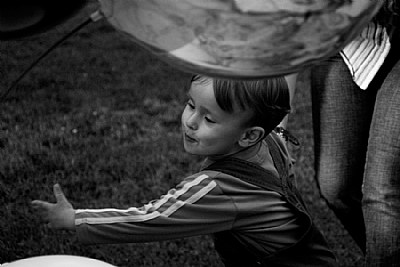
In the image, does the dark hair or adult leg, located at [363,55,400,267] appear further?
adult leg, located at [363,55,400,267]

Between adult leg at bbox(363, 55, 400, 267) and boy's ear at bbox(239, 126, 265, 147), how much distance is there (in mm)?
516

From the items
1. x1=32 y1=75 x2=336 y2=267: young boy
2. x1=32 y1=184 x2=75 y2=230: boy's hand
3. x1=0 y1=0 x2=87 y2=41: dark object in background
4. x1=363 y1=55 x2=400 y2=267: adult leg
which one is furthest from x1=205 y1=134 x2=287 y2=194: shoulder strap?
x1=0 y1=0 x2=87 y2=41: dark object in background

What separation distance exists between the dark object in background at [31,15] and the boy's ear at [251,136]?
694mm

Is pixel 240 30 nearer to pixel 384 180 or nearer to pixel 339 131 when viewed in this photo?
pixel 384 180

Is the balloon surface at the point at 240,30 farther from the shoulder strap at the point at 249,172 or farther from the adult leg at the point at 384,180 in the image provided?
the adult leg at the point at 384,180

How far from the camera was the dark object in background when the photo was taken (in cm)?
116

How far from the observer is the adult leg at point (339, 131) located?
2391mm

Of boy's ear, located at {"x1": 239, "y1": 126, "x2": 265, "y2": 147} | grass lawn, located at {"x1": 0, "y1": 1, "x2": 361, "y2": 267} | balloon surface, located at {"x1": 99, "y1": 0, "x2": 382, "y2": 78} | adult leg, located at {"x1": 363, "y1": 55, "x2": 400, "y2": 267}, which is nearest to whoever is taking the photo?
balloon surface, located at {"x1": 99, "y1": 0, "x2": 382, "y2": 78}

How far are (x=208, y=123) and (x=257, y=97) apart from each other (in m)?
0.13

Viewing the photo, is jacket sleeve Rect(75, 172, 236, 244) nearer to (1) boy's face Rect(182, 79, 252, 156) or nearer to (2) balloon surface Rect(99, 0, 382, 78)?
(1) boy's face Rect(182, 79, 252, 156)

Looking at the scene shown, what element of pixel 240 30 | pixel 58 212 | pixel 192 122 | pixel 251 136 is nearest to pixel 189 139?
pixel 192 122

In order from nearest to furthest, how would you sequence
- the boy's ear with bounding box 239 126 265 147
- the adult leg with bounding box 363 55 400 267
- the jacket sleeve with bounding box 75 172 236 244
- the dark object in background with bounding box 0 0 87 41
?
the dark object in background with bounding box 0 0 87 41, the jacket sleeve with bounding box 75 172 236 244, the boy's ear with bounding box 239 126 265 147, the adult leg with bounding box 363 55 400 267

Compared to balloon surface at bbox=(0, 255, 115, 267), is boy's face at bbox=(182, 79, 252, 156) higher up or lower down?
higher up

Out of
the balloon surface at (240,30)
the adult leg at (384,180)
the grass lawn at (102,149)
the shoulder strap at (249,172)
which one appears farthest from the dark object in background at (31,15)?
the adult leg at (384,180)
